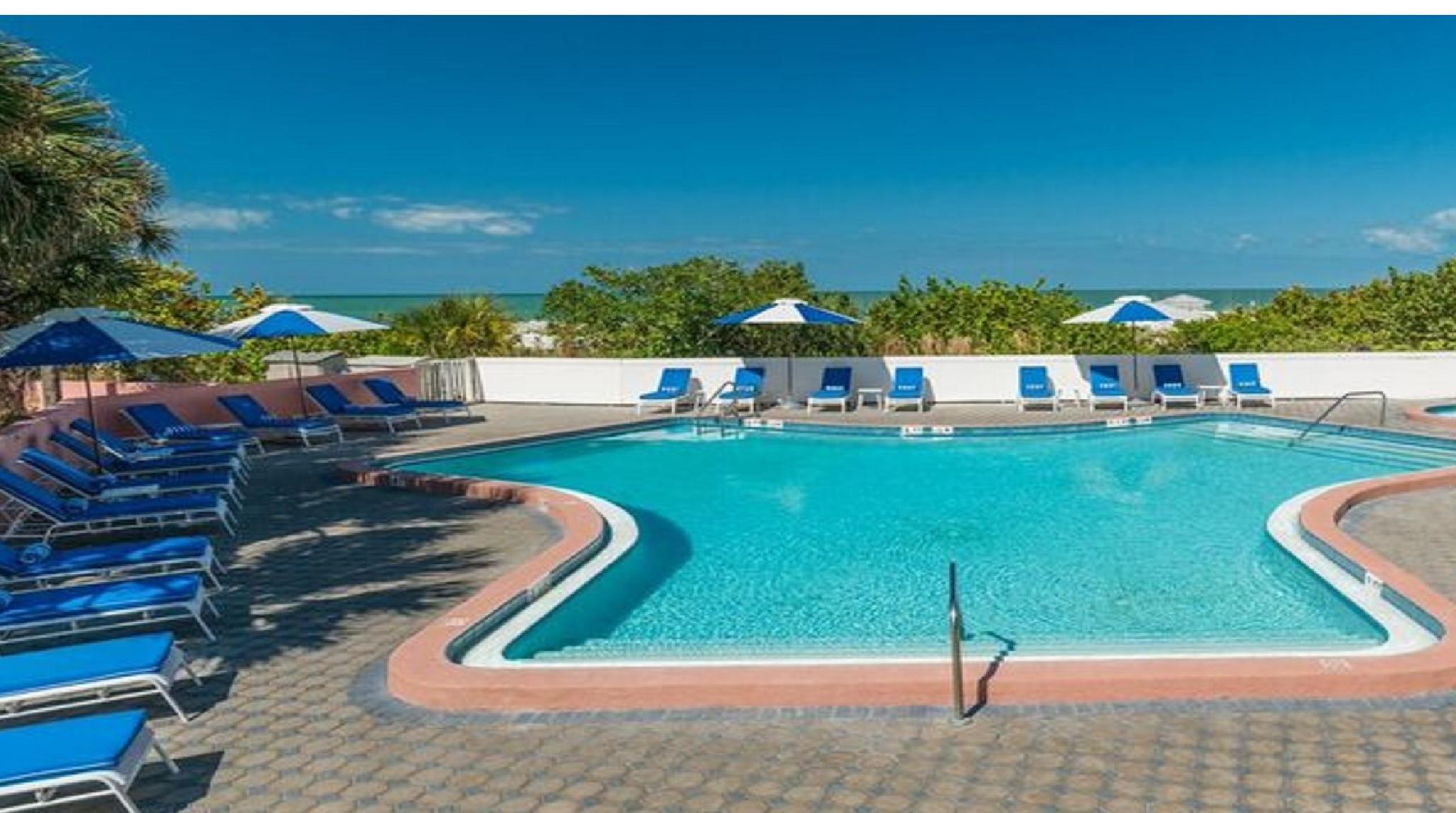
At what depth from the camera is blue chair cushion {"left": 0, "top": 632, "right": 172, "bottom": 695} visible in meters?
4.55

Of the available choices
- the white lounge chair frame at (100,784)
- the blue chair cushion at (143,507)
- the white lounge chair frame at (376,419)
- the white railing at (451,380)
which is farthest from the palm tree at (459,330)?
the white lounge chair frame at (100,784)

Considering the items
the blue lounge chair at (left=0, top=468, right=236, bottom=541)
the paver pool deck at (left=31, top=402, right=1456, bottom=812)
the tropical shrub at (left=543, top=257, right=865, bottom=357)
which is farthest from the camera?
the tropical shrub at (left=543, top=257, right=865, bottom=357)

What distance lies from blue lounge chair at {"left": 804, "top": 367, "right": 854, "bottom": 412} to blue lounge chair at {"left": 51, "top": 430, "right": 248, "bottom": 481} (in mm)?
9722

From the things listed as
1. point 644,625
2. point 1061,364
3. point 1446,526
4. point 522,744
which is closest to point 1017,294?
point 1061,364

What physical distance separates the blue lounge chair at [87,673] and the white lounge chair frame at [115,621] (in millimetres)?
646

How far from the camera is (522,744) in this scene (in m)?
4.64

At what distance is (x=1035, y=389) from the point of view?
17.3m

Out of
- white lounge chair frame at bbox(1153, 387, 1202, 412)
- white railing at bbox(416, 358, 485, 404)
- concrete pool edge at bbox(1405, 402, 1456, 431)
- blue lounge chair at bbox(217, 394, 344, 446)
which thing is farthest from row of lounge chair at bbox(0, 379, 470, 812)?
concrete pool edge at bbox(1405, 402, 1456, 431)

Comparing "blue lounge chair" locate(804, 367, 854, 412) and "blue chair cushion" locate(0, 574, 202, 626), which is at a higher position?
"blue lounge chair" locate(804, 367, 854, 412)

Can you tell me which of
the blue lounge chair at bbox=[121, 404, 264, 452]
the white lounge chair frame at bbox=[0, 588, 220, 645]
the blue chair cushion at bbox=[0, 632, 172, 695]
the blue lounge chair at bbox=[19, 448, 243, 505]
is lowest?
the white lounge chair frame at bbox=[0, 588, 220, 645]

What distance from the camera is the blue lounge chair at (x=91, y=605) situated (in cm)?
570

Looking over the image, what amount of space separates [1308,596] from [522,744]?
5.75m

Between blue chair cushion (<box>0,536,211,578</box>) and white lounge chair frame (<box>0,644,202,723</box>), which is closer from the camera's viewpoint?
white lounge chair frame (<box>0,644,202,723</box>)

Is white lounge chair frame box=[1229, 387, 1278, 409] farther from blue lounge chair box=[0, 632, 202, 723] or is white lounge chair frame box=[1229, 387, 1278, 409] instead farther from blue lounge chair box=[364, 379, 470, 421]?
blue lounge chair box=[0, 632, 202, 723]
